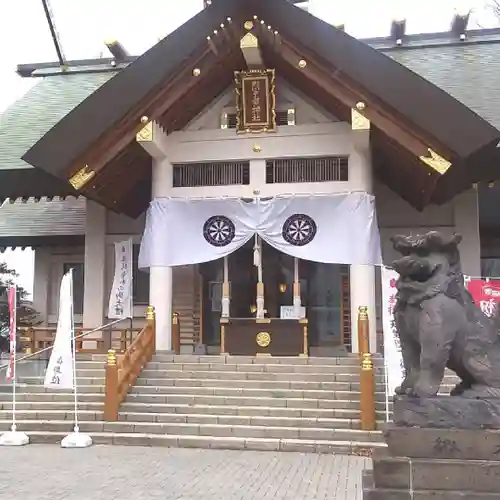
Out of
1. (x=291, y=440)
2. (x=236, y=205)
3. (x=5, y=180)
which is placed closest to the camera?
(x=291, y=440)

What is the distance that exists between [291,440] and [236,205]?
5.24m

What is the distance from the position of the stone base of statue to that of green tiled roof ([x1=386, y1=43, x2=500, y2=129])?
387 inches

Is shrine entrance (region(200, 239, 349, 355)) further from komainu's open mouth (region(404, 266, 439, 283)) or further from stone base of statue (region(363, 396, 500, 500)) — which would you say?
stone base of statue (region(363, 396, 500, 500))

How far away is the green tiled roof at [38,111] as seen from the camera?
48.5ft

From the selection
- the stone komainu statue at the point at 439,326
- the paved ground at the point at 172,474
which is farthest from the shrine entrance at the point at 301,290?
Answer: the stone komainu statue at the point at 439,326

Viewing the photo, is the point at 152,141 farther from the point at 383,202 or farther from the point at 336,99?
the point at 383,202

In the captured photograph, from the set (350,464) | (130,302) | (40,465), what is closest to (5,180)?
(130,302)

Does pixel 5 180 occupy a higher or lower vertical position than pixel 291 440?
higher

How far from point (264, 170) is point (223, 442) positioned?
5783 mm

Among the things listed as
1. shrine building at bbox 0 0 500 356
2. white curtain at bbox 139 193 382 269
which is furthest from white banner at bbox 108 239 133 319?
white curtain at bbox 139 193 382 269

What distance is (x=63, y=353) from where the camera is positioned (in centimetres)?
916

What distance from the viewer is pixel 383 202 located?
47.8ft

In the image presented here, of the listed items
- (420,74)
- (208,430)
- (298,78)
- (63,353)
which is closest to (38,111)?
(298,78)

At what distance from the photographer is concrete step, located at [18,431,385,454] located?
848cm
